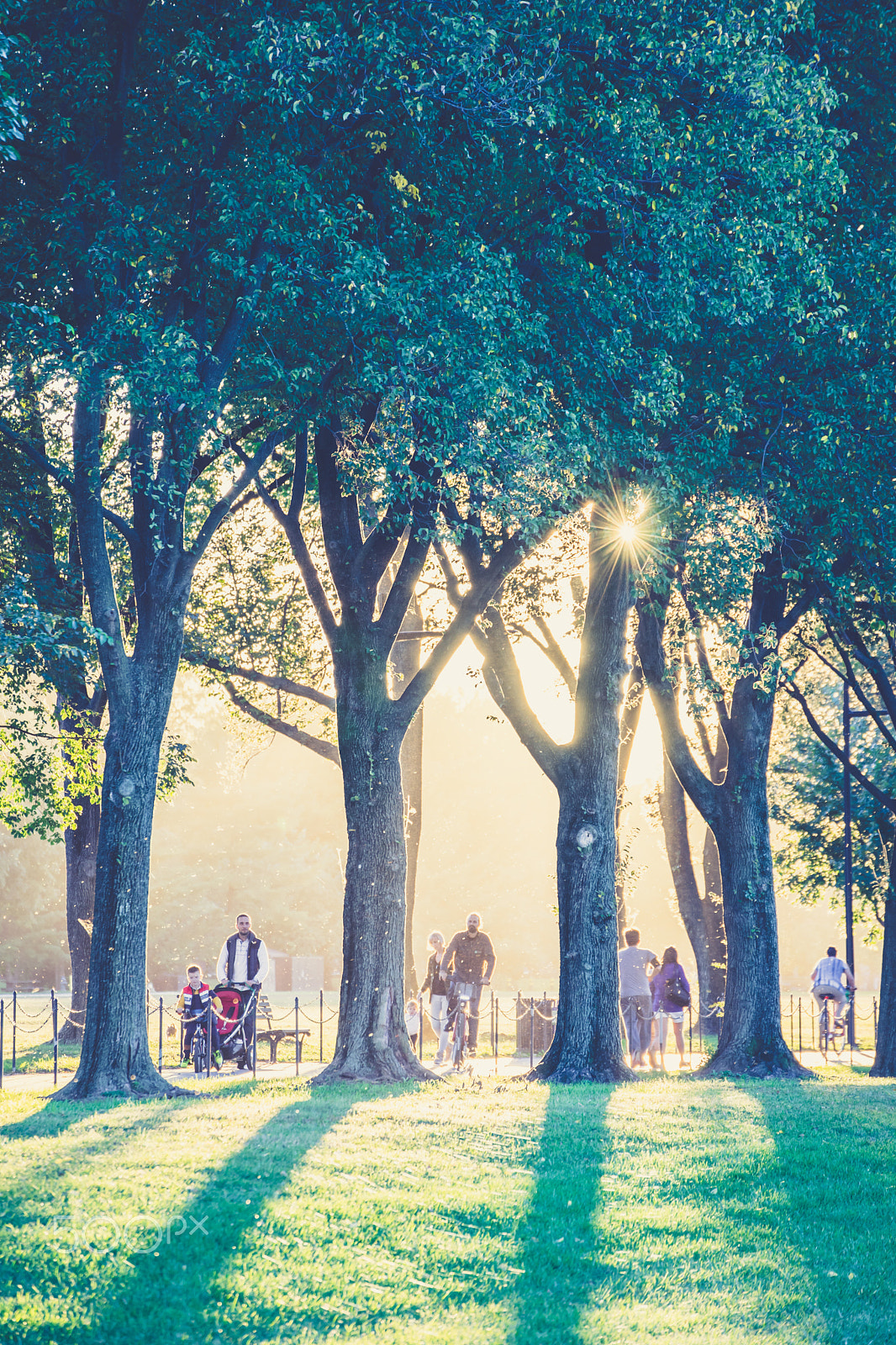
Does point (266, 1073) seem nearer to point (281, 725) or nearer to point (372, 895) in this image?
point (372, 895)

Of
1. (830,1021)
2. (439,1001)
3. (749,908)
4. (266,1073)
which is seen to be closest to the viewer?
(749,908)

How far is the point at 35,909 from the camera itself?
1895 inches

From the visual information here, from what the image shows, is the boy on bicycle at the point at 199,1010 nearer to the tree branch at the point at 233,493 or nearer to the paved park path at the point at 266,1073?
the paved park path at the point at 266,1073

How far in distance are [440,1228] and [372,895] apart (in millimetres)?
7100

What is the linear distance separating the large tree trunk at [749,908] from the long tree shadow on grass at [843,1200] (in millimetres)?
3427

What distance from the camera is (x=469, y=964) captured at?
16.2 metres

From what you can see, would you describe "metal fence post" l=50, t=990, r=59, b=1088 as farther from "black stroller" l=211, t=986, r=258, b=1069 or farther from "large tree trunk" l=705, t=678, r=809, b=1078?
"large tree trunk" l=705, t=678, r=809, b=1078

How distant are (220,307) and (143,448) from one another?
6.70 ft

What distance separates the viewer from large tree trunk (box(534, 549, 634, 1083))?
1359 cm

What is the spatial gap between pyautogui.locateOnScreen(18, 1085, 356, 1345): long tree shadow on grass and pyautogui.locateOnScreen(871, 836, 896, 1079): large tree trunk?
1244cm

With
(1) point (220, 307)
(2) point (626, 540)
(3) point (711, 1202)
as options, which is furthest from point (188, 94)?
(3) point (711, 1202)

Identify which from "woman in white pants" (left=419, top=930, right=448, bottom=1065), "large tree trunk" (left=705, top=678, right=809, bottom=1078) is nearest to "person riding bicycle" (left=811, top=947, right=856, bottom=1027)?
Answer: "large tree trunk" (left=705, top=678, right=809, bottom=1078)

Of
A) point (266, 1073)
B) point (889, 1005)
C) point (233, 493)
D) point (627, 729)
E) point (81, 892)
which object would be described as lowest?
point (266, 1073)

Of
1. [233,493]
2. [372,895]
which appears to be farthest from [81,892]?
[233,493]
